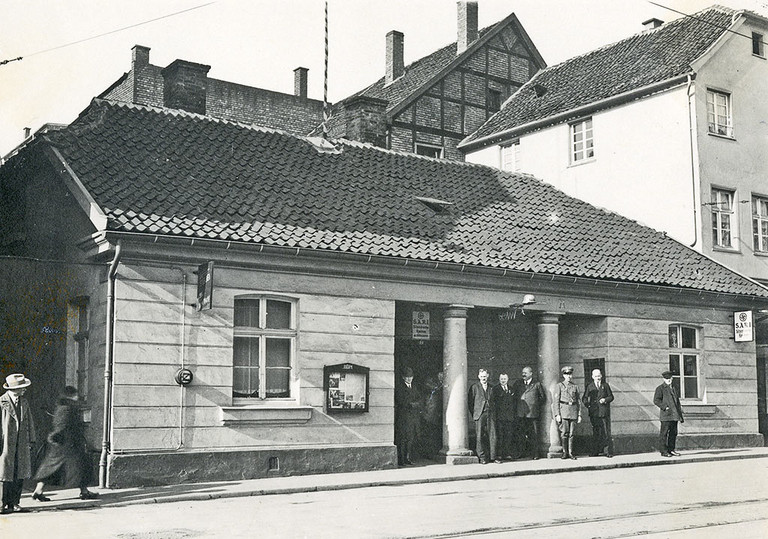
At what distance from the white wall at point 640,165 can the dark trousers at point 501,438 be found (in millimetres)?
8992

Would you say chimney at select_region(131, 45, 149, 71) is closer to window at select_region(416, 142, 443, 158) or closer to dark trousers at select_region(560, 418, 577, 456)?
window at select_region(416, 142, 443, 158)

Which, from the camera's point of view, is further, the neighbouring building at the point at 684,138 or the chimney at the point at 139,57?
the chimney at the point at 139,57

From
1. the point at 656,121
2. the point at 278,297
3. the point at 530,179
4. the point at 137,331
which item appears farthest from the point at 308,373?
the point at 656,121

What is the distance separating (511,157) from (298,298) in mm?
15980

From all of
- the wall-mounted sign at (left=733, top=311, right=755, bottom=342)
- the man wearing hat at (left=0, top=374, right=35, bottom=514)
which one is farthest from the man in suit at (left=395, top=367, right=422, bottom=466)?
the wall-mounted sign at (left=733, top=311, right=755, bottom=342)

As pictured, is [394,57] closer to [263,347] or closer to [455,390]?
[455,390]

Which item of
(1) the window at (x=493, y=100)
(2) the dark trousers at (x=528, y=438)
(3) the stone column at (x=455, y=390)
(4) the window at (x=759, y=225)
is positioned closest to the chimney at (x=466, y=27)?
(1) the window at (x=493, y=100)

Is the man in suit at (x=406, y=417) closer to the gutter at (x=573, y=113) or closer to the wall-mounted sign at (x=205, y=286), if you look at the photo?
the wall-mounted sign at (x=205, y=286)

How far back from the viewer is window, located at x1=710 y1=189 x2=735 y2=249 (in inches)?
968

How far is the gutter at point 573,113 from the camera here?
2489 centimetres

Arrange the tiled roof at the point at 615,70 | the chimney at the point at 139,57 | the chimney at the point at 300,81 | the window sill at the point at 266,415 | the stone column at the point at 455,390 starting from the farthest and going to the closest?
the chimney at the point at 300,81 < the chimney at the point at 139,57 < the tiled roof at the point at 615,70 < the stone column at the point at 455,390 < the window sill at the point at 266,415

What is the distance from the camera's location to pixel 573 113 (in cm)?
2758

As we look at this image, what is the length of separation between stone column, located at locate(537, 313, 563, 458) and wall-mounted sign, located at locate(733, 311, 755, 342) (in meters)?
5.79

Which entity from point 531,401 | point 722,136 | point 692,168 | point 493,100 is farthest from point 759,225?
point 531,401
